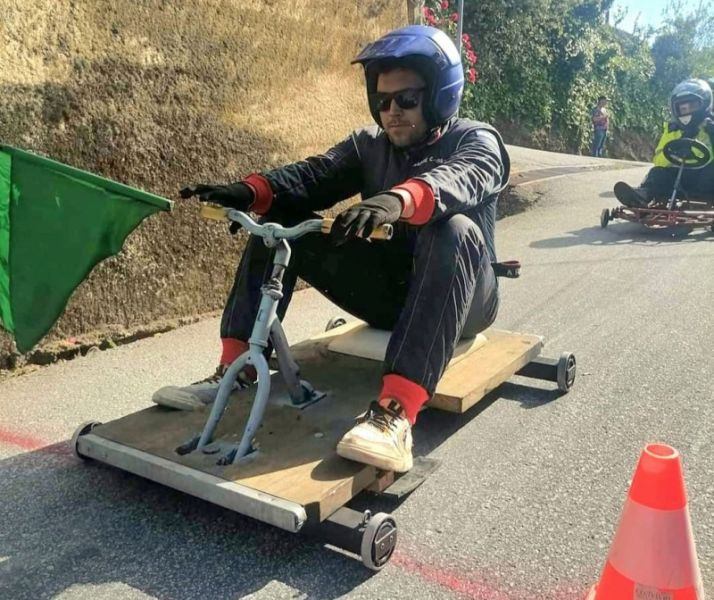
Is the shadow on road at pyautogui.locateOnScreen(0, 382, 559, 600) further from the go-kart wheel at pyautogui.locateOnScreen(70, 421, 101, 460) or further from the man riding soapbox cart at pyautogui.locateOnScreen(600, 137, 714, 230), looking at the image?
the man riding soapbox cart at pyautogui.locateOnScreen(600, 137, 714, 230)

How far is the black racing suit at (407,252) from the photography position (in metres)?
2.94

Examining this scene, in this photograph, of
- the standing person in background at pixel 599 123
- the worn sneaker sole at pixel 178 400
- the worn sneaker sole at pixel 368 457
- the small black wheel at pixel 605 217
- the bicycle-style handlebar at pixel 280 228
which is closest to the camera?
the worn sneaker sole at pixel 368 457

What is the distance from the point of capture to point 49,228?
2875mm

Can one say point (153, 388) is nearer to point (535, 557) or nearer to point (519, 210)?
point (535, 557)

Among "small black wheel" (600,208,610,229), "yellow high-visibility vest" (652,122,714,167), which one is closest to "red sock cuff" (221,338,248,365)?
"small black wheel" (600,208,610,229)

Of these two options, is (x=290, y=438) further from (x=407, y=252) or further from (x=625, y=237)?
(x=625, y=237)

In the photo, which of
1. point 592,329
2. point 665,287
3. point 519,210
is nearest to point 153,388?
point 592,329

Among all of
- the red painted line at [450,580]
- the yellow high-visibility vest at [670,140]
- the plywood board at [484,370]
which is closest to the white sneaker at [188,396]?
the plywood board at [484,370]

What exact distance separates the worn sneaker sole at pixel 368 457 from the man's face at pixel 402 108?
4.83 ft

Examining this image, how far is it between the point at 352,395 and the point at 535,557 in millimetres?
1083

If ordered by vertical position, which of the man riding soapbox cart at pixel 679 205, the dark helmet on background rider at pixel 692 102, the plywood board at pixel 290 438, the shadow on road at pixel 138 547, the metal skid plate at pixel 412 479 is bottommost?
the shadow on road at pixel 138 547

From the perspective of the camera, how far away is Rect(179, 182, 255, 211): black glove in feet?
10.6

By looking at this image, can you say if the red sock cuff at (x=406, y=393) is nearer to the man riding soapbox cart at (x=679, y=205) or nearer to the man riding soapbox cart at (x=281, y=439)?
the man riding soapbox cart at (x=281, y=439)

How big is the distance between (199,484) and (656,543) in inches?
55.6
